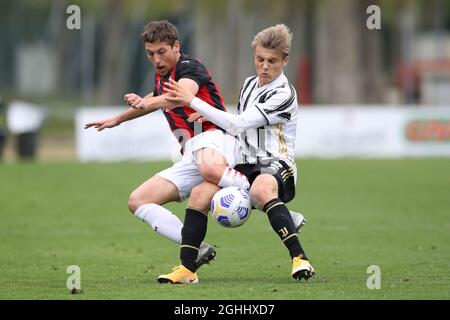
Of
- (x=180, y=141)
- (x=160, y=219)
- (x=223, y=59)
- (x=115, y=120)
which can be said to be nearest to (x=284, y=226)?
(x=160, y=219)

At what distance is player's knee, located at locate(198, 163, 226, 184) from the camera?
9188mm

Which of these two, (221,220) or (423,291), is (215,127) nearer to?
(221,220)

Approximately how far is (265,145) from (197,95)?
2.37ft

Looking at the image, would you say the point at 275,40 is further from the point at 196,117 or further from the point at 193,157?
the point at 193,157

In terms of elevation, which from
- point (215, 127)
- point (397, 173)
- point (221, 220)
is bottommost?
point (397, 173)

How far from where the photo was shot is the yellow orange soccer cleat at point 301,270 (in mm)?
8828

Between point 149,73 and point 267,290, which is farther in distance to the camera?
point 149,73

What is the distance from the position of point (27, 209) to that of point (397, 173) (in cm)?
972

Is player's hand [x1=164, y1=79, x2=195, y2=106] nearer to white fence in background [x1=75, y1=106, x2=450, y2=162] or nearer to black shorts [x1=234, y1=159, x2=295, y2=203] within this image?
black shorts [x1=234, y1=159, x2=295, y2=203]

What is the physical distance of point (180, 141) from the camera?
967cm

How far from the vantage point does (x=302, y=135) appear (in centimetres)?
2945

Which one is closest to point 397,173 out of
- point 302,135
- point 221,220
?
point 302,135

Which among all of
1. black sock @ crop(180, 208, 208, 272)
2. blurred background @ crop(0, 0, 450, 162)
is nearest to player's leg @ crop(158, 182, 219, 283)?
black sock @ crop(180, 208, 208, 272)

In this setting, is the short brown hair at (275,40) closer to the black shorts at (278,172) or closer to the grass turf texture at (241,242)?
the black shorts at (278,172)
